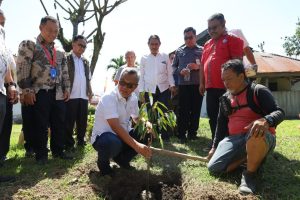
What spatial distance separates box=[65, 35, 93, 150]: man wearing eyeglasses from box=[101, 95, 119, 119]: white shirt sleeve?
1.91 m

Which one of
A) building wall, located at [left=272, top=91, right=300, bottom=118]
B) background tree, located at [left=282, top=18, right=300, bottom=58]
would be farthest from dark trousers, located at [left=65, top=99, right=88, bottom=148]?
background tree, located at [left=282, top=18, right=300, bottom=58]

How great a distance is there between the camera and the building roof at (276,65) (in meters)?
16.9

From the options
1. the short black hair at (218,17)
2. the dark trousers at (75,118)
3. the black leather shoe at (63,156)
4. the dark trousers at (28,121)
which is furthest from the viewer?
the dark trousers at (75,118)

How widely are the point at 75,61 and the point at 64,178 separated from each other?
7.27 feet

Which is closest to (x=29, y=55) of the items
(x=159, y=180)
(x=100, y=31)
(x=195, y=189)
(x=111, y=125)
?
(x=111, y=125)

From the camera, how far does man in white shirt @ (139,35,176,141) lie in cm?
624

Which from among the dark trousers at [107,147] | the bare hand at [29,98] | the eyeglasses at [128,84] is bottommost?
the dark trousers at [107,147]

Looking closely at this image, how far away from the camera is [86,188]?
3.88 metres

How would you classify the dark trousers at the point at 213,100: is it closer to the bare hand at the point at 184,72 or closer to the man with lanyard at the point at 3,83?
the bare hand at the point at 184,72

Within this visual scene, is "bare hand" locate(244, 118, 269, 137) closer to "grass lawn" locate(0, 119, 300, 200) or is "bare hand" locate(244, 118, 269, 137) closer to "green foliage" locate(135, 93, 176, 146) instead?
"grass lawn" locate(0, 119, 300, 200)

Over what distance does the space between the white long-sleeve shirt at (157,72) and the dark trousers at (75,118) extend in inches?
47.5

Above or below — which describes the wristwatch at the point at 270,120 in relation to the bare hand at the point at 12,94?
below

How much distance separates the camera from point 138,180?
4148 millimetres

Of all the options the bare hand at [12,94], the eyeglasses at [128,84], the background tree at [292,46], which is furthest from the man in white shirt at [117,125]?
the background tree at [292,46]
